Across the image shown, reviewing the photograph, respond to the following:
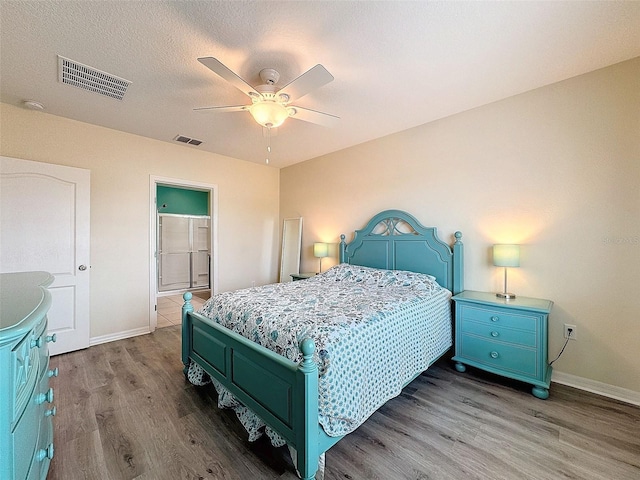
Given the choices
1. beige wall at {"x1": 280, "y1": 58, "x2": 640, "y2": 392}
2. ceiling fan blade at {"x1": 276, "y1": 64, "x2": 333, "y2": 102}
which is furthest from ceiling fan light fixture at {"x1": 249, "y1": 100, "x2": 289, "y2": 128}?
beige wall at {"x1": 280, "y1": 58, "x2": 640, "y2": 392}

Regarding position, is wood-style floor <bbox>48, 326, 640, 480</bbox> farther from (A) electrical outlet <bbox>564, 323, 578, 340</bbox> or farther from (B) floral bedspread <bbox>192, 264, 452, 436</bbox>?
(A) electrical outlet <bbox>564, 323, 578, 340</bbox>

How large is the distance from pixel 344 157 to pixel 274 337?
322 cm

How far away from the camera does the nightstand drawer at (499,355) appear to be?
226cm

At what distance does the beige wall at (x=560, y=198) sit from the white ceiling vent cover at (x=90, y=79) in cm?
316

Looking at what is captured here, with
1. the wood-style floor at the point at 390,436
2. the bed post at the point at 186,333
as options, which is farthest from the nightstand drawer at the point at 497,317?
the bed post at the point at 186,333

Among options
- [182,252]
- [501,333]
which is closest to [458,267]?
[501,333]

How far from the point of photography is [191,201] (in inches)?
271

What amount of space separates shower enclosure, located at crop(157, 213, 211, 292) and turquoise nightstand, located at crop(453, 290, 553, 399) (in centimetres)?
594

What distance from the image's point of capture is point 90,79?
2369mm

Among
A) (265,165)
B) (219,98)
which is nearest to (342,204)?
(265,165)

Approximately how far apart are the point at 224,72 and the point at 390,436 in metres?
2.65

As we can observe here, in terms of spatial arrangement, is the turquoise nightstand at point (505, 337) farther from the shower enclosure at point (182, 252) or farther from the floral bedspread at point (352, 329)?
the shower enclosure at point (182, 252)

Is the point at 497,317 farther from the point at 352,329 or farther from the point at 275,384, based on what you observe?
→ the point at 275,384

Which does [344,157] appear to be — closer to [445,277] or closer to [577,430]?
[445,277]
